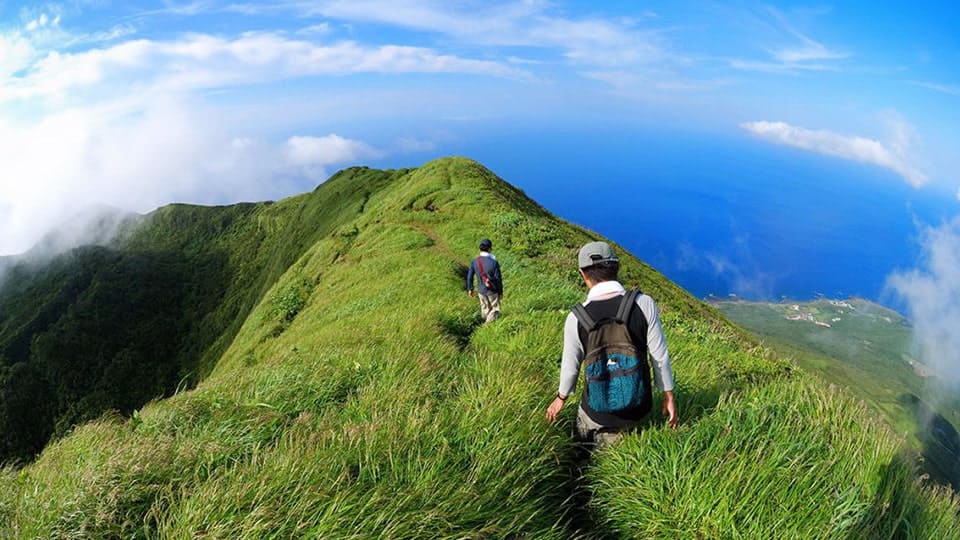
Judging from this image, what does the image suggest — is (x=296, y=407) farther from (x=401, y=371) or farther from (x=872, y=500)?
(x=872, y=500)

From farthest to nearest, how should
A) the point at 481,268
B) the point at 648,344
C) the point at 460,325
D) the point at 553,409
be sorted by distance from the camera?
1. the point at 481,268
2. the point at 460,325
3. the point at 553,409
4. the point at 648,344

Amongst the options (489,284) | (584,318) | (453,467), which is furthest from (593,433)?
(489,284)

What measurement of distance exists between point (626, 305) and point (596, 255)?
0.63 metres

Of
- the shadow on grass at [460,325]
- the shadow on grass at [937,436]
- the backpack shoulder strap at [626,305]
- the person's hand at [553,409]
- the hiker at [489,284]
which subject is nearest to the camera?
the backpack shoulder strap at [626,305]

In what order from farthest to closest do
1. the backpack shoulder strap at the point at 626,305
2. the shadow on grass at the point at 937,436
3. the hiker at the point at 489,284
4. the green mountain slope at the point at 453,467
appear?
the shadow on grass at the point at 937,436 < the hiker at the point at 489,284 < the backpack shoulder strap at the point at 626,305 < the green mountain slope at the point at 453,467

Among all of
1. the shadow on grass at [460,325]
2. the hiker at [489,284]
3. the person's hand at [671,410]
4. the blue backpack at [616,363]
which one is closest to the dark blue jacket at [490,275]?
the hiker at [489,284]

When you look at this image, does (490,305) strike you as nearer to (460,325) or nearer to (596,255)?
(460,325)

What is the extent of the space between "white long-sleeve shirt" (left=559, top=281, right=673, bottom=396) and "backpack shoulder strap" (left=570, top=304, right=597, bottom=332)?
0.22 ft

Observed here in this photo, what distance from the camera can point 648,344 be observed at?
439 cm

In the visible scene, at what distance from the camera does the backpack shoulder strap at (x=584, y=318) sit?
427 cm

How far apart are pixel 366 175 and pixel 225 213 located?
390 feet

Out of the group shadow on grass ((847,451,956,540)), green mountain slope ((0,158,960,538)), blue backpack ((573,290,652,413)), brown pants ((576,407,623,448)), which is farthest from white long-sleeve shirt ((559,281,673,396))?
shadow on grass ((847,451,956,540))

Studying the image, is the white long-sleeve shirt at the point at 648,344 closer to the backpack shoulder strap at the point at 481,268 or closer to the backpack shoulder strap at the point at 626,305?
the backpack shoulder strap at the point at 626,305

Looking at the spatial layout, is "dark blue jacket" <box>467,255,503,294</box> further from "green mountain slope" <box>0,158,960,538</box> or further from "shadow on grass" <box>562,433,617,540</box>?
"shadow on grass" <box>562,433,617,540</box>
